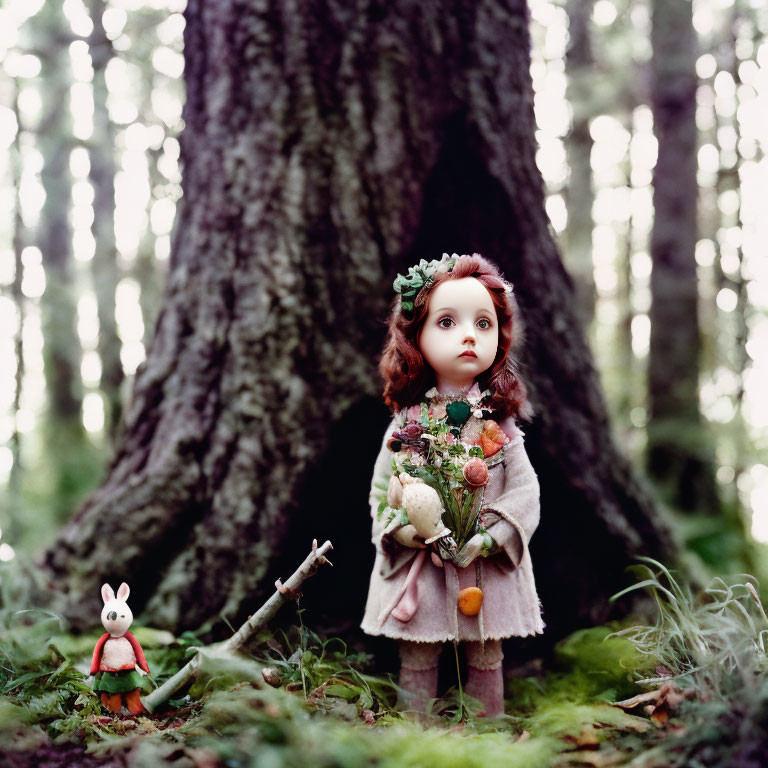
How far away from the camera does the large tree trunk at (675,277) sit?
7.48m

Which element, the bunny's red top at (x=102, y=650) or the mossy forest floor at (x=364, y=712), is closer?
the mossy forest floor at (x=364, y=712)

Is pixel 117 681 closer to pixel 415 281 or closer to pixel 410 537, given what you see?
pixel 410 537

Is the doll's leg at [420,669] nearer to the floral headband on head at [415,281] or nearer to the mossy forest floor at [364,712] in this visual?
the mossy forest floor at [364,712]

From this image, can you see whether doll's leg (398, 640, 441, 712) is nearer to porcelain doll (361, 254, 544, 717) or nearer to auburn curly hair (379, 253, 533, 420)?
porcelain doll (361, 254, 544, 717)

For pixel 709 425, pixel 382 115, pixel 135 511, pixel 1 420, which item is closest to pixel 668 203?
pixel 709 425

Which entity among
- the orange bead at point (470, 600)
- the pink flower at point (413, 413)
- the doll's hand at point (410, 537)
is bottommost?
the orange bead at point (470, 600)

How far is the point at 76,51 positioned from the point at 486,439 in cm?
763

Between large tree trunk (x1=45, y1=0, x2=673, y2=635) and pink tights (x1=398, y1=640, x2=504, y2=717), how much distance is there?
65cm

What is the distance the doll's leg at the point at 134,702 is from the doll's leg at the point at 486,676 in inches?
50.1

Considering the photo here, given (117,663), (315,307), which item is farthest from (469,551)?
(315,307)

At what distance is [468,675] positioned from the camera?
288 cm

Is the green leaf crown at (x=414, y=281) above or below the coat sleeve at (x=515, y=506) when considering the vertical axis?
above

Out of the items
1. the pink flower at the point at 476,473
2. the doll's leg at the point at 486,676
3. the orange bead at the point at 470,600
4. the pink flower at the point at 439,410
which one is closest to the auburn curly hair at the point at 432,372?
the pink flower at the point at 439,410

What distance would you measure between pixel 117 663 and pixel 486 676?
4.68 ft
